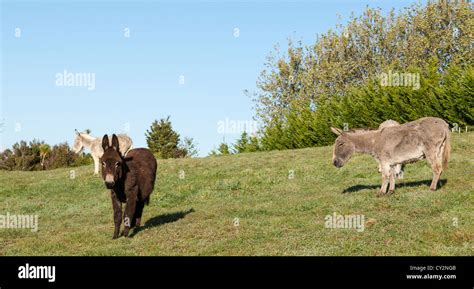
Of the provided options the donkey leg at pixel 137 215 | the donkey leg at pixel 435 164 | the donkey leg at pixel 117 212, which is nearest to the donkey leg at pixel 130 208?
the donkey leg at pixel 117 212

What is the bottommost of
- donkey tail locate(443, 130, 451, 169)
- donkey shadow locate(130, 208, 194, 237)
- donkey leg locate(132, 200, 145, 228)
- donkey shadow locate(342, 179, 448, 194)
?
donkey shadow locate(130, 208, 194, 237)

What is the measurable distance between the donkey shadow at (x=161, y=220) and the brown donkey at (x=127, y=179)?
0.29m

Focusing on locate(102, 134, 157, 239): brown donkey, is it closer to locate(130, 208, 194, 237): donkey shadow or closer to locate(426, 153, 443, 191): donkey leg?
locate(130, 208, 194, 237): donkey shadow

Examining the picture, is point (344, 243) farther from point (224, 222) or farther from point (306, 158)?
point (306, 158)

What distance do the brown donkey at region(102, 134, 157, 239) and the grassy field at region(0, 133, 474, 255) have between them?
0.69m

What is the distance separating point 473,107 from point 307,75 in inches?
1410

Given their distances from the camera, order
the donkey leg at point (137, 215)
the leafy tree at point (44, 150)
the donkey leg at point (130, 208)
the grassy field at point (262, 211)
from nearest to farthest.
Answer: the grassy field at point (262, 211) < the donkey leg at point (130, 208) < the donkey leg at point (137, 215) < the leafy tree at point (44, 150)

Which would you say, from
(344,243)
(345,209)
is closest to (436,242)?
(344,243)

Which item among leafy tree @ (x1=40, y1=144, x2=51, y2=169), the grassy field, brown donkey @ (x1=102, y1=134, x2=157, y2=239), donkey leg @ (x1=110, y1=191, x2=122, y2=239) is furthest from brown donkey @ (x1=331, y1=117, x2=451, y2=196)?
leafy tree @ (x1=40, y1=144, x2=51, y2=169)

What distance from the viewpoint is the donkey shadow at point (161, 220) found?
54.9ft

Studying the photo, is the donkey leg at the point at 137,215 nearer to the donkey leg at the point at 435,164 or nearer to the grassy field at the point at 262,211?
the grassy field at the point at 262,211

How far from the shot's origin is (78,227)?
18.8 metres

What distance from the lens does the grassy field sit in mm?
13203

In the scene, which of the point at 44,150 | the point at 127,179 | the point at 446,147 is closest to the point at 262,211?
the point at 127,179
